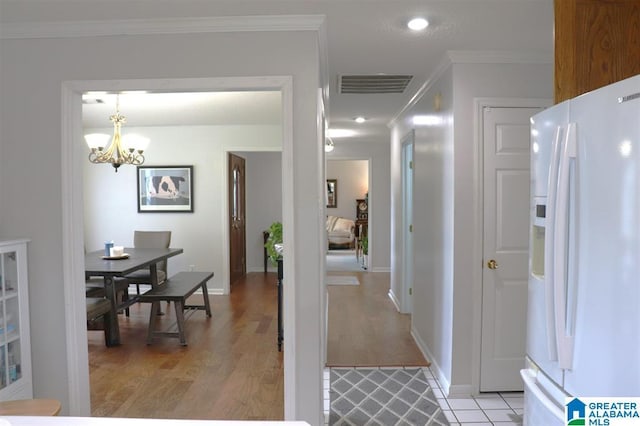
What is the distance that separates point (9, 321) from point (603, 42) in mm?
3127

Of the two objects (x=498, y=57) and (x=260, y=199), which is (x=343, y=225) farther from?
(x=498, y=57)

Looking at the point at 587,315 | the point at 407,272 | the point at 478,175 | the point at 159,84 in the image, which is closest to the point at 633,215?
the point at 587,315

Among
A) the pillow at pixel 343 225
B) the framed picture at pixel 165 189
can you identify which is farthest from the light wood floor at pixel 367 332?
the pillow at pixel 343 225

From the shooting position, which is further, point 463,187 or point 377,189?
point 377,189

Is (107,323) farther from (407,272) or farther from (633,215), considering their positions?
(633,215)

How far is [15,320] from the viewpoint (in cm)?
231

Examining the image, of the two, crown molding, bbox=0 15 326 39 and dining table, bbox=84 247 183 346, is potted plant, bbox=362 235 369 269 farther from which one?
crown molding, bbox=0 15 326 39

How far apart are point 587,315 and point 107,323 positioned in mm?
3946

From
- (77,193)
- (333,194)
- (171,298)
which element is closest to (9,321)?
(77,193)

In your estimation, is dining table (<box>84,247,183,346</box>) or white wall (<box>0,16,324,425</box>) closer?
white wall (<box>0,16,324,425</box>)

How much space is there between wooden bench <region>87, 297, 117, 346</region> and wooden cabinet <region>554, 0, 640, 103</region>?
380cm

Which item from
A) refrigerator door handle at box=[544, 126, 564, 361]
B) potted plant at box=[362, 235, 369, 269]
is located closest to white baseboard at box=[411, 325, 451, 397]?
refrigerator door handle at box=[544, 126, 564, 361]

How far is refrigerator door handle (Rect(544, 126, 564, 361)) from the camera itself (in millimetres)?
1255

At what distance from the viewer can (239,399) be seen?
9.34ft
